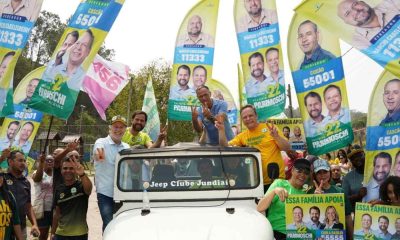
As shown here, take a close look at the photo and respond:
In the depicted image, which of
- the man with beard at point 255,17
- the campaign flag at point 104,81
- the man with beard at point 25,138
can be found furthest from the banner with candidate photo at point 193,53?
the man with beard at point 25,138

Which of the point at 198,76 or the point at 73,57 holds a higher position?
the point at 198,76

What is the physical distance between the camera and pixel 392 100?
6484 mm

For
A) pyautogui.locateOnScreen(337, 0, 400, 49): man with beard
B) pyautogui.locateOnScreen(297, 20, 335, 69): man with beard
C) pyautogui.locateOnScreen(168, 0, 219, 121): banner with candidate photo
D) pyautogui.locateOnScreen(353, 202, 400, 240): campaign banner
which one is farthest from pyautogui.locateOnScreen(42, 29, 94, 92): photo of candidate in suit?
pyautogui.locateOnScreen(353, 202, 400, 240): campaign banner

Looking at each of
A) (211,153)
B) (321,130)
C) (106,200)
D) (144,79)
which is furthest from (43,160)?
(144,79)

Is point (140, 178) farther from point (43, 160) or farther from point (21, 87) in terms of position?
point (21, 87)

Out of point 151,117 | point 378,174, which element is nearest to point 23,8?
point 378,174

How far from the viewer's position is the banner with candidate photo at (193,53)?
11.5m

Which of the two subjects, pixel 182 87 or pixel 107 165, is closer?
pixel 107 165

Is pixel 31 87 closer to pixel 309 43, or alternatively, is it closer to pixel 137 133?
pixel 137 133

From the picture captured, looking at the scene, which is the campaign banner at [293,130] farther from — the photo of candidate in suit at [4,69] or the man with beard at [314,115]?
the photo of candidate in suit at [4,69]

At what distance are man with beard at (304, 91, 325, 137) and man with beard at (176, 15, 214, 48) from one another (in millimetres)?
4264

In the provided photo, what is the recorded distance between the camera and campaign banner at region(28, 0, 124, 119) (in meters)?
7.64

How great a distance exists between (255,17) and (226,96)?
7.07 metres

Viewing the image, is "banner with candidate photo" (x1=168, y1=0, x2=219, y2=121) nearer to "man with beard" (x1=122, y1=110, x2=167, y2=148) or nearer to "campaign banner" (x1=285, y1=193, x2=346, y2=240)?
"man with beard" (x1=122, y1=110, x2=167, y2=148)
